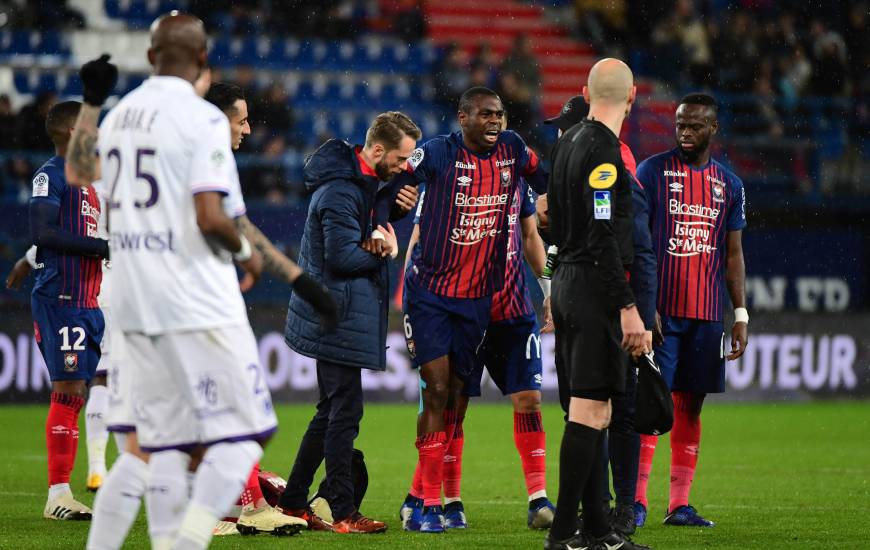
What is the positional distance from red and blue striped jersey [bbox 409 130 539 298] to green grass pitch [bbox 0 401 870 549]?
139cm

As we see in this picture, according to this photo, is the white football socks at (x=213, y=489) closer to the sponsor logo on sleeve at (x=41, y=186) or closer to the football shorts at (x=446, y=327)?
the football shorts at (x=446, y=327)

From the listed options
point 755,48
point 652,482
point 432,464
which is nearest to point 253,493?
point 432,464

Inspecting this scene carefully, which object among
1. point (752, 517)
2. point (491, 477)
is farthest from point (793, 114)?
point (752, 517)

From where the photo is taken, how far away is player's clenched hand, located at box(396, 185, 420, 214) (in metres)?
7.38

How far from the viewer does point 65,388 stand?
26.2ft

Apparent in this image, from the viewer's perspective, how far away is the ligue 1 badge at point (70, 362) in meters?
7.99

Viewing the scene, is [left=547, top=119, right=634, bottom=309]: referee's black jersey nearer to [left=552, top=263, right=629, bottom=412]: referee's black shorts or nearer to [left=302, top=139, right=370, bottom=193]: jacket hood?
[left=552, top=263, right=629, bottom=412]: referee's black shorts

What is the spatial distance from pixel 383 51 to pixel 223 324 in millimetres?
17864

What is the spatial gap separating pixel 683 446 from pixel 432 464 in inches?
59.2

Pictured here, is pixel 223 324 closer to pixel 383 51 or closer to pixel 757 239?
pixel 757 239

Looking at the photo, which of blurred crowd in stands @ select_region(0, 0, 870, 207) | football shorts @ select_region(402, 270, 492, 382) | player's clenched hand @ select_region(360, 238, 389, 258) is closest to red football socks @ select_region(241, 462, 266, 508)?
football shorts @ select_region(402, 270, 492, 382)

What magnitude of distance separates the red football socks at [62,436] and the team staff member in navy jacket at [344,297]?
1.40 meters

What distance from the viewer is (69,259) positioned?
801cm

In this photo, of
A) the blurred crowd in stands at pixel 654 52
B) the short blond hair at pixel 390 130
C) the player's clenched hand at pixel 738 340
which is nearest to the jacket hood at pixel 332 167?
the short blond hair at pixel 390 130
